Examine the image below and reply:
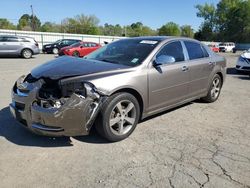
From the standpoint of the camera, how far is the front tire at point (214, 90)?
6.51m

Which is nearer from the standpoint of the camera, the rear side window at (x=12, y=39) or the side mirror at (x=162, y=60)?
the side mirror at (x=162, y=60)

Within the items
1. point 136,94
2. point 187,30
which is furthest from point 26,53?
point 187,30

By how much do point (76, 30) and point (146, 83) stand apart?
255ft

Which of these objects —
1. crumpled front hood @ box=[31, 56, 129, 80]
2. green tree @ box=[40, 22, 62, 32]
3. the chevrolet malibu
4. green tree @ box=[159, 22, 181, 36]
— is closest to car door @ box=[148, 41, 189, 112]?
the chevrolet malibu

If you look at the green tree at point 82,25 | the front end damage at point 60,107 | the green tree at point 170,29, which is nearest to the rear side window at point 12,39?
the front end damage at point 60,107

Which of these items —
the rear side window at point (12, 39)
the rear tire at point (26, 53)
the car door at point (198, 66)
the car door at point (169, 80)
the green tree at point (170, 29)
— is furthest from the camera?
the green tree at point (170, 29)

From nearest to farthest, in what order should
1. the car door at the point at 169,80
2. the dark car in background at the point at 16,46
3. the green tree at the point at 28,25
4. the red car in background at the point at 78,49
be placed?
the car door at the point at 169,80
the dark car in background at the point at 16,46
the red car in background at the point at 78,49
the green tree at the point at 28,25

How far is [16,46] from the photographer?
19047mm

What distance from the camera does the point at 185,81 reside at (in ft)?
17.7

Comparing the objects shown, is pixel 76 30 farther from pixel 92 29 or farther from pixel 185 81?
pixel 185 81

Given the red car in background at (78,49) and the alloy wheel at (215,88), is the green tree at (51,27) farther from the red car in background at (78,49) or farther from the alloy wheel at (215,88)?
the alloy wheel at (215,88)

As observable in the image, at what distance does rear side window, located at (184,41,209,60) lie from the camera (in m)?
5.70

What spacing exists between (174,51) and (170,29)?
311 ft

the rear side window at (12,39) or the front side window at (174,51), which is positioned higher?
the rear side window at (12,39)
